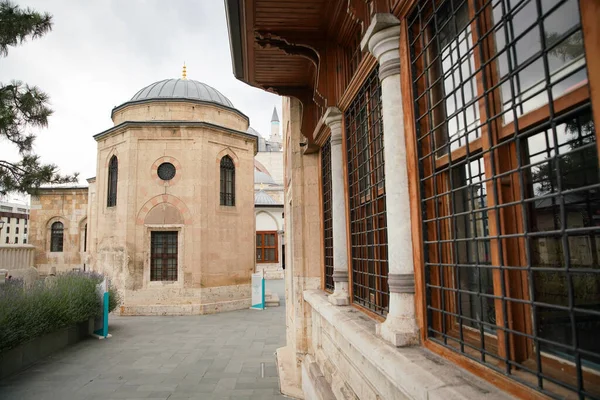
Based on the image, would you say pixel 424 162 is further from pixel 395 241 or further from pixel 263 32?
pixel 263 32

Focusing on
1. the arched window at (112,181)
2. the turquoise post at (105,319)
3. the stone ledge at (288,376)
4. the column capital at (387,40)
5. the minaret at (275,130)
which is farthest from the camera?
the minaret at (275,130)

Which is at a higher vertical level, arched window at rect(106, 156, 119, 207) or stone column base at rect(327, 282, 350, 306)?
arched window at rect(106, 156, 119, 207)

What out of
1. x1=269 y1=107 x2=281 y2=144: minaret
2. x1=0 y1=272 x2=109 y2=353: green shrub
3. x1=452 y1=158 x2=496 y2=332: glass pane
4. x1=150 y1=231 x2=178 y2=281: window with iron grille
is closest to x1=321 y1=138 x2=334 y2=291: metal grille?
x1=452 y1=158 x2=496 y2=332: glass pane

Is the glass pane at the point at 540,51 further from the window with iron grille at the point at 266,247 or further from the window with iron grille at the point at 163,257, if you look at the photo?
the window with iron grille at the point at 266,247

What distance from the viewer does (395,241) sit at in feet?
7.66

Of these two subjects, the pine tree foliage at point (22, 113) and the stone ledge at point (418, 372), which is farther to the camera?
the pine tree foliage at point (22, 113)

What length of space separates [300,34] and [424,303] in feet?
11.0

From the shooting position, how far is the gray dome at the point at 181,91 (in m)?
16.2

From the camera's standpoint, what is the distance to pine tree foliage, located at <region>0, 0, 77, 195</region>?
27.0 ft

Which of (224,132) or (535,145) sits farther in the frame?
(224,132)

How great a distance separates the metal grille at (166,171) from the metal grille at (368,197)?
11.8 m

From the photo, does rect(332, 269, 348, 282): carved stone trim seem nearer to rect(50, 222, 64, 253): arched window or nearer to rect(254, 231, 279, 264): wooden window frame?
rect(50, 222, 64, 253): arched window

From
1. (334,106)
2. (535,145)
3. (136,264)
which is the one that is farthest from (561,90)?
(136,264)

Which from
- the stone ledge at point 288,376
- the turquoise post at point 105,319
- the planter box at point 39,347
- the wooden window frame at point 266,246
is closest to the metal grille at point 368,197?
the stone ledge at point 288,376
